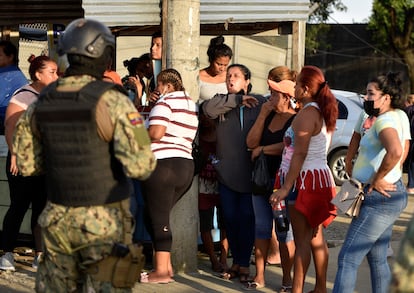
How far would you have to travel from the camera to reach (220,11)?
7.63 meters

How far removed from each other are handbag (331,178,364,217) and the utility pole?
1824mm

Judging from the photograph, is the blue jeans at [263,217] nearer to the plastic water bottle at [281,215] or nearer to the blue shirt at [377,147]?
the plastic water bottle at [281,215]

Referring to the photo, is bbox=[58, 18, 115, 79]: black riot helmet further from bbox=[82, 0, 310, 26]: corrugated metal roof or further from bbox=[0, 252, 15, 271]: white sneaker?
bbox=[0, 252, 15, 271]: white sneaker

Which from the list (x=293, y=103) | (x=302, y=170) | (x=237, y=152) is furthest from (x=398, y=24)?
(x=302, y=170)

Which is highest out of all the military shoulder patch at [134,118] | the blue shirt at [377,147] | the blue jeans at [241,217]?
the military shoulder patch at [134,118]

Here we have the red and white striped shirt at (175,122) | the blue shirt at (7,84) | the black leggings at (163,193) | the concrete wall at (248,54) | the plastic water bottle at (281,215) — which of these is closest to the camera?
the plastic water bottle at (281,215)

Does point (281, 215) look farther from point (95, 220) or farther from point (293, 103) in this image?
point (95, 220)

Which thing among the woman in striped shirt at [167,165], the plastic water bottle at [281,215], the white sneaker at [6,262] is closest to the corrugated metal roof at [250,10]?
the woman in striped shirt at [167,165]

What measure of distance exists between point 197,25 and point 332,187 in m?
1.86

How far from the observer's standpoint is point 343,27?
105 feet

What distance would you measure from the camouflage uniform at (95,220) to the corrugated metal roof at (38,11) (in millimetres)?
5677

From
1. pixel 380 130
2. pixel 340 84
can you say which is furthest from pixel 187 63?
pixel 340 84

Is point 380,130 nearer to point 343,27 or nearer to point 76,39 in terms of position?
point 76,39

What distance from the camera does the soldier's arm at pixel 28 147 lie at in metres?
4.68
